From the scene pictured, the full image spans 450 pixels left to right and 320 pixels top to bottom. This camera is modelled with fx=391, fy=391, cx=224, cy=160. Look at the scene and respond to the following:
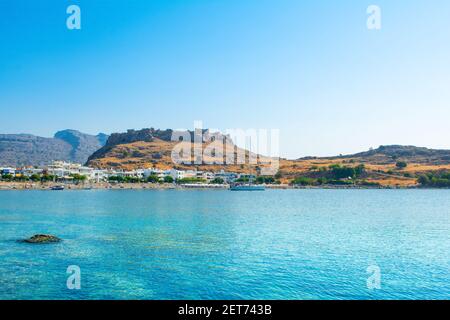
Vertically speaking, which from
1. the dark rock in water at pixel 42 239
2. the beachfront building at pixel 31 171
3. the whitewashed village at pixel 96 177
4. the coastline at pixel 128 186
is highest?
the beachfront building at pixel 31 171

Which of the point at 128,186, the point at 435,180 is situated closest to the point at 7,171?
the point at 128,186

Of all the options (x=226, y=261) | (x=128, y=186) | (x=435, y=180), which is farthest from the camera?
(x=128, y=186)

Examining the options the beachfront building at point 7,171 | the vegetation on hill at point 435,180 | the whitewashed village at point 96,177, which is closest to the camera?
the vegetation on hill at point 435,180

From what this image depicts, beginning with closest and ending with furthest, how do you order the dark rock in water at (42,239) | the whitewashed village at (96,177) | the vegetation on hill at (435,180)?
1. the dark rock in water at (42,239)
2. the vegetation on hill at (435,180)
3. the whitewashed village at (96,177)

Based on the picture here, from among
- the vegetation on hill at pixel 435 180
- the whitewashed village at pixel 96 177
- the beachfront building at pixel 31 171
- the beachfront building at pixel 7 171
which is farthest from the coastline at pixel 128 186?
the beachfront building at pixel 7 171

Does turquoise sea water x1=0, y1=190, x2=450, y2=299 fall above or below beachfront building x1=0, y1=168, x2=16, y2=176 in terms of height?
Answer: below

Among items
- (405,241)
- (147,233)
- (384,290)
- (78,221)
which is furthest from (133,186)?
(384,290)

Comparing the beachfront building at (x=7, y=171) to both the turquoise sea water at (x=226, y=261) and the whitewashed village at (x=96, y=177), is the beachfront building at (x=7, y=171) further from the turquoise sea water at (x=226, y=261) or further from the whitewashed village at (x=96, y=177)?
the turquoise sea water at (x=226, y=261)

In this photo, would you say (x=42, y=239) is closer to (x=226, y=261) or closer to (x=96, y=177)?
(x=226, y=261)

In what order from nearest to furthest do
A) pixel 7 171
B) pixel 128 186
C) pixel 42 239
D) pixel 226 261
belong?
1. pixel 226 261
2. pixel 42 239
3. pixel 128 186
4. pixel 7 171

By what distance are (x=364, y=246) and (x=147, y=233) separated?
21.5 metres

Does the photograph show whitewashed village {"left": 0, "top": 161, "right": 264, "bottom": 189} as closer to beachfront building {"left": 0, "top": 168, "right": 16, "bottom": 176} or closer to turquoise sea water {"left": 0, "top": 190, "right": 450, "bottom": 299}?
beachfront building {"left": 0, "top": 168, "right": 16, "bottom": 176}

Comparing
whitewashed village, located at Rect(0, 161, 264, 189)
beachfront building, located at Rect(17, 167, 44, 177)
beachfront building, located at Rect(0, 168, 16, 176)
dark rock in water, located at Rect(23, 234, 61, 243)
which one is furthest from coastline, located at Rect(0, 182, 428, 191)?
dark rock in water, located at Rect(23, 234, 61, 243)
